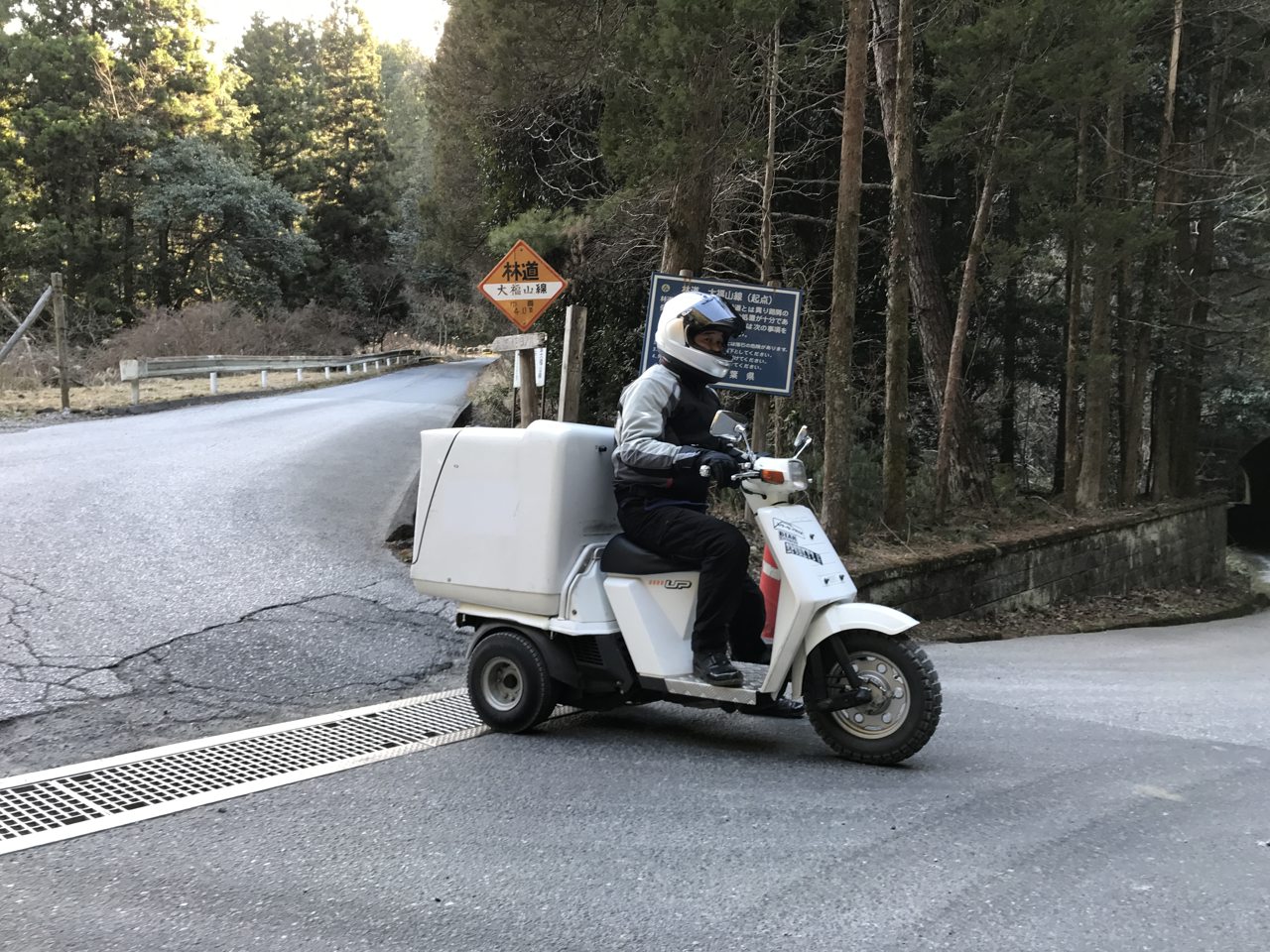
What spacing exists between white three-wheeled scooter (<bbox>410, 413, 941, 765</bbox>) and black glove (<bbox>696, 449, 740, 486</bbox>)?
3.1 inches

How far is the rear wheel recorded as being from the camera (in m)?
4.99

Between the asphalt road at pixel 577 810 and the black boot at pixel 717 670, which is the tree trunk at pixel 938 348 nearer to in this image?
the asphalt road at pixel 577 810

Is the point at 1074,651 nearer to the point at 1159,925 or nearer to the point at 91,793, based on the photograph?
the point at 1159,925

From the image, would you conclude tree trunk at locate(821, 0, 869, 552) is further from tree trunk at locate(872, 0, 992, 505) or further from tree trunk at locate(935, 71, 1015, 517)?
tree trunk at locate(872, 0, 992, 505)

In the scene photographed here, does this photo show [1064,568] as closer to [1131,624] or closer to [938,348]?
[1131,624]

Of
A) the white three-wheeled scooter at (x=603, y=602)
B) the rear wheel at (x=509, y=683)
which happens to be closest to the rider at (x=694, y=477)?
the white three-wheeled scooter at (x=603, y=602)

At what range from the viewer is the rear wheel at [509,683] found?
4992 mm

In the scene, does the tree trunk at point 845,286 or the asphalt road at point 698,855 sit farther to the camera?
the tree trunk at point 845,286

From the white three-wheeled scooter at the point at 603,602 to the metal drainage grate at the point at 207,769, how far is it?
487 millimetres

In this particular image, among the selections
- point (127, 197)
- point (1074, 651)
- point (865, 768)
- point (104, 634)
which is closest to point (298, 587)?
point (104, 634)

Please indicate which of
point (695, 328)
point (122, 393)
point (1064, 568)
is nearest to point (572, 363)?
point (695, 328)

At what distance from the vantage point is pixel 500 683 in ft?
17.2

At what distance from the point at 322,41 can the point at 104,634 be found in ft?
198

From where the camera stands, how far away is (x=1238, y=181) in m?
15.4
